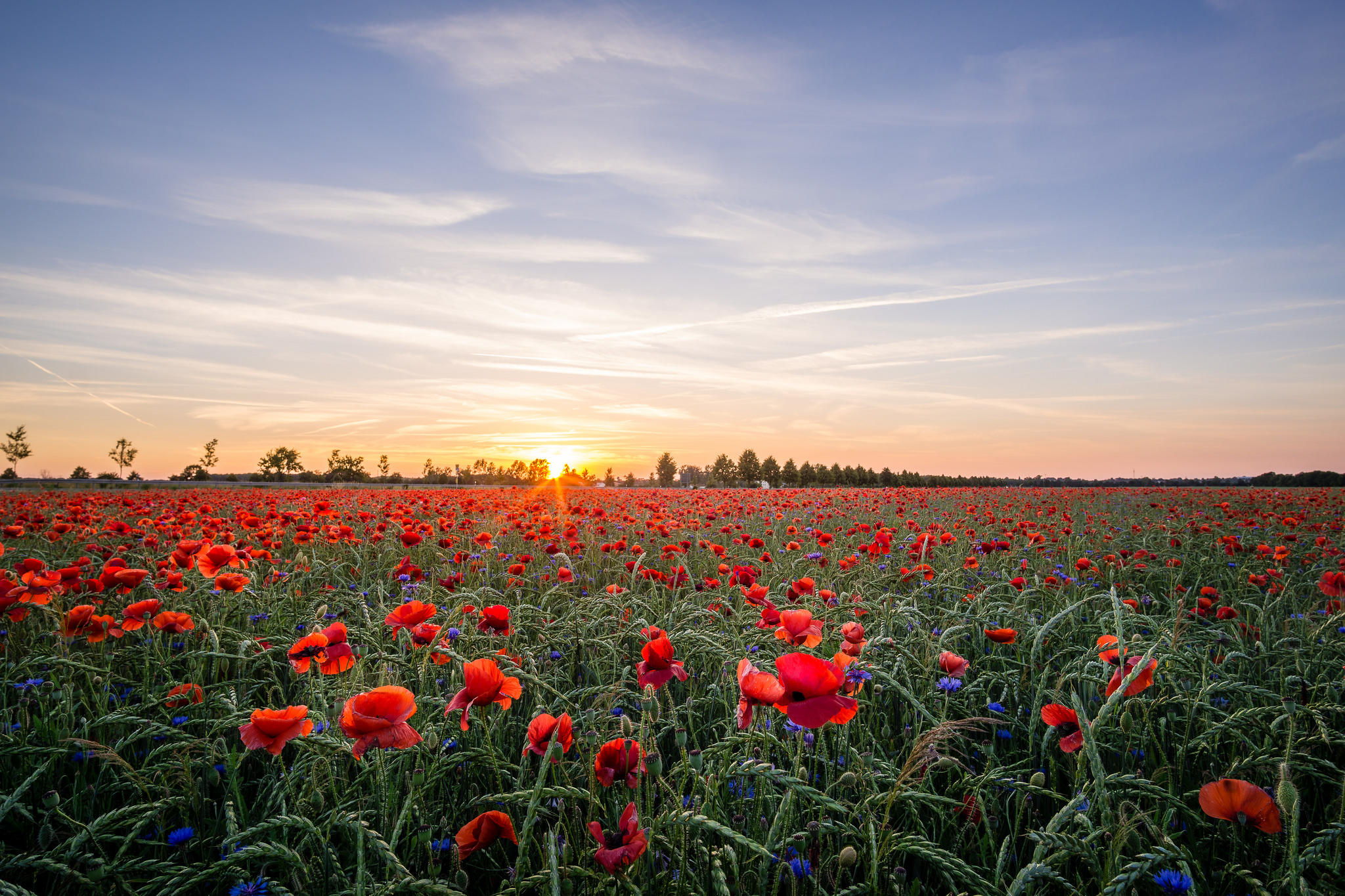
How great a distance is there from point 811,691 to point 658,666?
1.86 ft

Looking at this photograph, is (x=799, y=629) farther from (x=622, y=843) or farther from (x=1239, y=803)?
(x=1239, y=803)

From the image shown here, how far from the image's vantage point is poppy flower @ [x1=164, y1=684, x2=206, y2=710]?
251 centimetres

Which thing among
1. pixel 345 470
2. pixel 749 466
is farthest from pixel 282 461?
pixel 749 466

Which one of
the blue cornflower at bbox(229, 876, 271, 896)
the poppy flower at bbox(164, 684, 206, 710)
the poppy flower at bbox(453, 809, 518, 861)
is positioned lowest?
the blue cornflower at bbox(229, 876, 271, 896)

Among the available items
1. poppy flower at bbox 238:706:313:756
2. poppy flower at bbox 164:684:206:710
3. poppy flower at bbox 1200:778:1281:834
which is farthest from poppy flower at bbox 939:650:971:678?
poppy flower at bbox 164:684:206:710

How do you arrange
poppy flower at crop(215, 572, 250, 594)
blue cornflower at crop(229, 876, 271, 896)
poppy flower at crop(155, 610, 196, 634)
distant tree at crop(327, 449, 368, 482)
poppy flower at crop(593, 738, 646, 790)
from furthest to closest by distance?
distant tree at crop(327, 449, 368, 482) < poppy flower at crop(215, 572, 250, 594) < poppy flower at crop(155, 610, 196, 634) < blue cornflower at crop(229, 876, 271, 896) < poppy flower at crop(593, 738, 646, 790)

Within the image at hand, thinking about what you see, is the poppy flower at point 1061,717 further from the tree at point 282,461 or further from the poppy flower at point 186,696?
the tree at point 282,461

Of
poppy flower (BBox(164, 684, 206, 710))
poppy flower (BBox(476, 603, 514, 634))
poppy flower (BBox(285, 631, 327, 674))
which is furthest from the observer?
poppy flower (BBox(164, 684, 206, 710))

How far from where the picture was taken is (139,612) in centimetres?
270

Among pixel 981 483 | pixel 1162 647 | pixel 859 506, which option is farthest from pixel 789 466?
pixel 1162 647

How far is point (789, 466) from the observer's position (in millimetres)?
49094

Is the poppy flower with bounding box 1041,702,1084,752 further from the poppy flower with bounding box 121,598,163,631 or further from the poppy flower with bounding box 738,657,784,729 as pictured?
the poppy flower with bounding box 121,598,163,631

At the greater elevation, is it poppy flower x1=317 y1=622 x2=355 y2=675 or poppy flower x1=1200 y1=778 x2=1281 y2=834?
poppy flower x1=317 y1=622 x2=355 y2=675

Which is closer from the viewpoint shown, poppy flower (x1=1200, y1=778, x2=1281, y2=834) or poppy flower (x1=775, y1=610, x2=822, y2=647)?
poppy flower (x1=1200, y1=778, x2=1281, y2=834)
